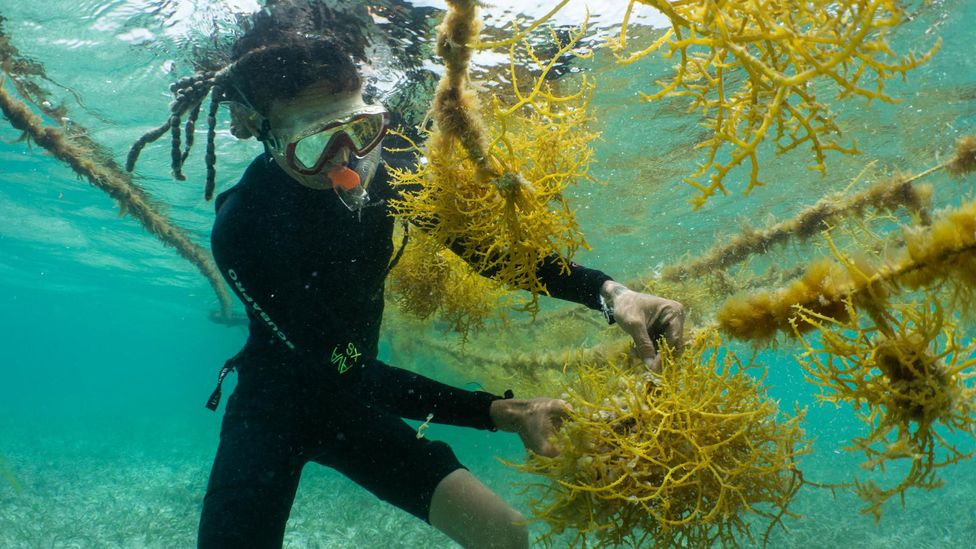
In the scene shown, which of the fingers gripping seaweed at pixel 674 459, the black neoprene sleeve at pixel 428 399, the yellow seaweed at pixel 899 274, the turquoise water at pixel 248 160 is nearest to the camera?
the yellow seaweed at pixel 899 274

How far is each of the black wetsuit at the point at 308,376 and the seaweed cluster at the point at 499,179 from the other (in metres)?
0.43

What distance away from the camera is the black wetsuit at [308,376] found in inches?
128

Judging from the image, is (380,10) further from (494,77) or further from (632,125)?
(632,125)

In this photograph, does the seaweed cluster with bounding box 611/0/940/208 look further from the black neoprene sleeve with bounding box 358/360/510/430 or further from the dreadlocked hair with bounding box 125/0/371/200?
the dreadlocked hair with bounding box 125/0/371/200

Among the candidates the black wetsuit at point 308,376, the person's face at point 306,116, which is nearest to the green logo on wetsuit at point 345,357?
the black wetsuit at point 308,376

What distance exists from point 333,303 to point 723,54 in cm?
322

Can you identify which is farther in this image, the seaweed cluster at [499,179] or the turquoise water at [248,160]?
the turquoise water at [248,160]

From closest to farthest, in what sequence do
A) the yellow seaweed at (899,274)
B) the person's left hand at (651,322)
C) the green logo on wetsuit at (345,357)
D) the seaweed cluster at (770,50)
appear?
the seaweed cluster at (770,50)
the yellow seaweed at (899,274)
the person's left hand at (651,322)
the green logo on wetsuit at (345,357)

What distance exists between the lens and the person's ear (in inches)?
157

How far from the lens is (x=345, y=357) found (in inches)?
132

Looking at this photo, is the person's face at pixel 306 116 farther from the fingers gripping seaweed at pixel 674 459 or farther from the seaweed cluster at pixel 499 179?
the fingers gripping seaweed at pixel 674 459

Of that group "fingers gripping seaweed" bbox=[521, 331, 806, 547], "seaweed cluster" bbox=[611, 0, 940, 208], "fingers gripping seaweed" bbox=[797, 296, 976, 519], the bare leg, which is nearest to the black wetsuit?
the bare leg

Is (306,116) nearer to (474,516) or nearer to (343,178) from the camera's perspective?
(343,178)

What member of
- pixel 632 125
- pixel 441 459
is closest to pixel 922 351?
pixel 441 459
